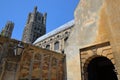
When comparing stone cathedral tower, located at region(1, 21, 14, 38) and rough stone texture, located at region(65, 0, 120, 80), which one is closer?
rough stone texture, located at region(65, 0, 120, 80)

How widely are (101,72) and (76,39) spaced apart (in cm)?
240

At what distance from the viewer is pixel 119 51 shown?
5.12 metres

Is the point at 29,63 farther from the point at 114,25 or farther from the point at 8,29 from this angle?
the point at 8,29

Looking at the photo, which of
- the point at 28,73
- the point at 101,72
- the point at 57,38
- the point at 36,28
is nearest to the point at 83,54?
the point at 101,72

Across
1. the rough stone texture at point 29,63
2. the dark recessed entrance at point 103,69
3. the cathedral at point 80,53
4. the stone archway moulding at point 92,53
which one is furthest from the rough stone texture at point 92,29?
the dark recessed entrance at point 103,69

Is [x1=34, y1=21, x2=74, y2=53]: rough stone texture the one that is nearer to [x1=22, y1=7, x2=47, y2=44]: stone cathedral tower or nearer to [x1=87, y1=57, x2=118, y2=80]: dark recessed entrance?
[x1=22, y1=7, x2=47, y2=44]: stone cathedral tower

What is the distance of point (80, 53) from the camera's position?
6.63 meters

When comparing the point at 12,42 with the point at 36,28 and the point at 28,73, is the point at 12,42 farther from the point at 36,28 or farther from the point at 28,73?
the point at 36,28

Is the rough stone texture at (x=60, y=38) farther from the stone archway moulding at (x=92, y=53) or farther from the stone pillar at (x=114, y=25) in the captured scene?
the stone pillar at (x=114, y=25)

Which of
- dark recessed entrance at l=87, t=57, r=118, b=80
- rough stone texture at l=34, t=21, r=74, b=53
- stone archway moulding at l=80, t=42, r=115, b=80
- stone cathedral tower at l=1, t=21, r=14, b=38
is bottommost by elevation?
dark recessed entrance at l=87, t=57, r=118, b=80

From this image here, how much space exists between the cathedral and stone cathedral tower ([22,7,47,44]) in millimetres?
41331

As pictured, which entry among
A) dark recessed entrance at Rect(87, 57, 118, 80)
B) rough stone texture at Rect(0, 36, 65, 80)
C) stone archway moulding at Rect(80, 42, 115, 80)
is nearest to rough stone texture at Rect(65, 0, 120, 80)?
stone archway moulding at Rect(80, 42, 115, 80)

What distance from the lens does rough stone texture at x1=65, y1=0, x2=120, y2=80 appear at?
549 centimetres

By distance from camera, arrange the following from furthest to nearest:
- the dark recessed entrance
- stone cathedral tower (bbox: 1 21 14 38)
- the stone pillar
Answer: stone cathedral tower (bbox: 1 21 14 38), the dark recessed entrance, the stone pillar
